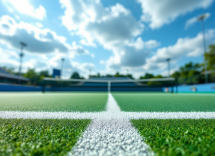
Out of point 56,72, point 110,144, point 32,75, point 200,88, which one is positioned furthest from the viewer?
point 32,75

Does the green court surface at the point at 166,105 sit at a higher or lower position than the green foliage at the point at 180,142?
lower

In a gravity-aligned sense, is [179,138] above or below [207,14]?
below

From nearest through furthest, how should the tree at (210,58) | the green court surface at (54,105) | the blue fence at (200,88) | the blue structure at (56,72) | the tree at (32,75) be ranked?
1. the green court surface at (54,105)
2. the blue fence at (200,88)
3. the tree at (210,58)
4. the blue structure at (56,72)
5. the tree at (32,75)

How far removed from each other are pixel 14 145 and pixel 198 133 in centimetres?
135

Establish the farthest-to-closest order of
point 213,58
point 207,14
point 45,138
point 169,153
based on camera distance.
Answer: point 213,58 < point 207,14 < point 45,138 < point 169,153

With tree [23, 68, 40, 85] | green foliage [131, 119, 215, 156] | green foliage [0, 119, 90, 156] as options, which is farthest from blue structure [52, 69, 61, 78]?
→ green foliage [131, 119, 215, 156]

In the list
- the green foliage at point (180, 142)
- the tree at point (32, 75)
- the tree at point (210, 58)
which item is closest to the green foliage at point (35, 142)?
the green foliage at point (180, 142)

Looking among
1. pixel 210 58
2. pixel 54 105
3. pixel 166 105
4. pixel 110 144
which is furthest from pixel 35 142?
pixel 210 58

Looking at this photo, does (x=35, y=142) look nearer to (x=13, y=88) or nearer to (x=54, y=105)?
(x=54, y=105)

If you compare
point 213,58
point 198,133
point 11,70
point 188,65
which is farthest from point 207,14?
point 11,70

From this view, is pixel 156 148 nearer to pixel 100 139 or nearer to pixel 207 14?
pixel 100 139

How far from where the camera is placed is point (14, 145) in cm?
73

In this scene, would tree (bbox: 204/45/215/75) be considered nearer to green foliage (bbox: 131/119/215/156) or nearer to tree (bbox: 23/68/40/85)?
green foliage (bbox: 131/119/215/156)

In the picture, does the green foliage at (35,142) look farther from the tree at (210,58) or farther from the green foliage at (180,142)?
the tree at (210,58)
